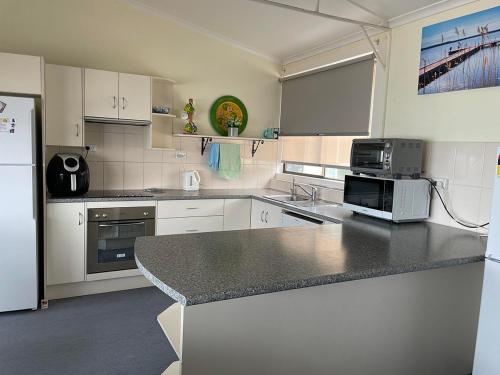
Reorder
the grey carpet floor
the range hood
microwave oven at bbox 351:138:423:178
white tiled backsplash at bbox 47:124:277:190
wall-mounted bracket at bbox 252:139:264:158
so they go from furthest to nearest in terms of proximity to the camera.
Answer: wall-mounted bracket at bbox 252:139:264:158 → white tiled backsplash at bbox 47:124:277:190 → the range hood → microwave oven at bbox 351:138:423:178 → the grey carpet floor

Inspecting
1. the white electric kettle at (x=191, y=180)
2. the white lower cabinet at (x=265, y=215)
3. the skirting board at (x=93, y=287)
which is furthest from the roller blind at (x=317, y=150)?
the skirting board at (x=93, y=287)

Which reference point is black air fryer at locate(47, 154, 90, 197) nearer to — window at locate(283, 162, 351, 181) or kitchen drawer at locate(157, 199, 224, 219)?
kitchen drawer at locate(157, 199, 224, 219)

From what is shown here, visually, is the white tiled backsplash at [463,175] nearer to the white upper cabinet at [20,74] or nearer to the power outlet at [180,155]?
the power outlet at [180,155]

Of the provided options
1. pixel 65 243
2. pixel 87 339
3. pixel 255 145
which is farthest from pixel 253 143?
pixel 87 339

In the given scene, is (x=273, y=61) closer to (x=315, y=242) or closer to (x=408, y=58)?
(x=408, y=58)

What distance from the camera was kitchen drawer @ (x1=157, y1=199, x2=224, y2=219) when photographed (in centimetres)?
350

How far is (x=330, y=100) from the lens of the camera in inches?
146

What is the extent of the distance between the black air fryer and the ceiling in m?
1.67

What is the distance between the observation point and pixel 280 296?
148cm

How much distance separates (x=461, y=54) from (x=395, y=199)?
1042mm

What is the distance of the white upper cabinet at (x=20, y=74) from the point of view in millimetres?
2797

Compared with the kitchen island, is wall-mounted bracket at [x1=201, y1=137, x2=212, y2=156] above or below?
above

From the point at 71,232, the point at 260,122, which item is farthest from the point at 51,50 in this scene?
the point at 260,122

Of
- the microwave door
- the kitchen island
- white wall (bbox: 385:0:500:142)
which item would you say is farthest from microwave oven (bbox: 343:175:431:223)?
white wall (bbox: 385:0:500:142)
